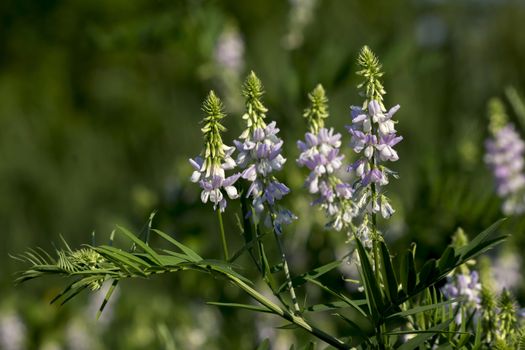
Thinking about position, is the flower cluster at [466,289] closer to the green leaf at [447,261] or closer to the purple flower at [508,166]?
the green leaf at [447,261]

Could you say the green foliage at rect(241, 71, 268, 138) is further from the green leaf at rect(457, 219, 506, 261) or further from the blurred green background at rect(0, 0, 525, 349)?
the green leaf at rect(457, 219, 506, 261)

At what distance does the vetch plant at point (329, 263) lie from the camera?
765mm

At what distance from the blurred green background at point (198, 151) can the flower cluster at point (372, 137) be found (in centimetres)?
11

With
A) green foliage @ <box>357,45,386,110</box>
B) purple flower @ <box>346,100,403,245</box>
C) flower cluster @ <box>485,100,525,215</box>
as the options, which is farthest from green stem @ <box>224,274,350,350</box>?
flower cluster @ <box>485,100,525,215</box>

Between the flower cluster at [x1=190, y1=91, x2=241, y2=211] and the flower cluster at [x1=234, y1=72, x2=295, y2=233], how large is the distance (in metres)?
0.02

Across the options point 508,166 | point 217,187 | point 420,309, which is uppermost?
point 508,166

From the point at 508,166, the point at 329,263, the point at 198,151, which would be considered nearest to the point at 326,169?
the point at 329,263

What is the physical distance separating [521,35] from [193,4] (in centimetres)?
1160

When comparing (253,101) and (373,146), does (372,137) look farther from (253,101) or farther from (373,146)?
(253,101)

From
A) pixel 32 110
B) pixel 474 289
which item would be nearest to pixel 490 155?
pixel 474 289

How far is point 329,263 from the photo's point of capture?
2.85 ft

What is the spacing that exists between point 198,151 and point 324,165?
14.7ft

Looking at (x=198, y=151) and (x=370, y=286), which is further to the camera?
(x=198, y=151)

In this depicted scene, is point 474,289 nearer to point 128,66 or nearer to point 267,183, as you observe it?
point 267,183
